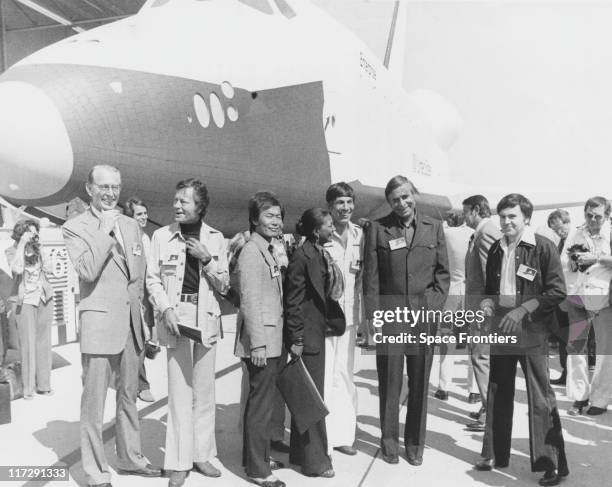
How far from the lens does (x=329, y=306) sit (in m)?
3.30

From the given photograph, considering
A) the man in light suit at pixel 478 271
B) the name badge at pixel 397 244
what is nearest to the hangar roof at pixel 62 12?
the man in light suit at pixel 478 271

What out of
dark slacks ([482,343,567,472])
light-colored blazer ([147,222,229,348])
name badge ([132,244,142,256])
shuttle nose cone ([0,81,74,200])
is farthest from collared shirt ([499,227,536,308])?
shuttle nose cone ([0,81,74,200])

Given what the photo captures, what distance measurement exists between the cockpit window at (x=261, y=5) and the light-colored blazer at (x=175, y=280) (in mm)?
3111

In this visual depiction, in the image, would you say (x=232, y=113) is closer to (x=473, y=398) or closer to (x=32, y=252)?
(x=32, y=252)

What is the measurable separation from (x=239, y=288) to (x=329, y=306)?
60cm

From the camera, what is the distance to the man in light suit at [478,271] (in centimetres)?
363

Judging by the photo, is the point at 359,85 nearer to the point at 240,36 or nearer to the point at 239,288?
the point at 240,36

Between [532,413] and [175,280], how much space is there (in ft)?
7.23

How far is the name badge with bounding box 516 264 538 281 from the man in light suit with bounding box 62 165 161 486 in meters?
2.25

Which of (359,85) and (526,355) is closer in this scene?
(526,355)

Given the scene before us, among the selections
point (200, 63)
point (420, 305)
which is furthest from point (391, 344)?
point (200, 63)

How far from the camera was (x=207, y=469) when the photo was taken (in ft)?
10.3

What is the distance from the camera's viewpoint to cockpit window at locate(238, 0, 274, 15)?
5219mm

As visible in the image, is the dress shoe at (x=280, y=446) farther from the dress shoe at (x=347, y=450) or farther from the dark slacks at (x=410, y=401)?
the dark slacks at (x=410, y=401)
